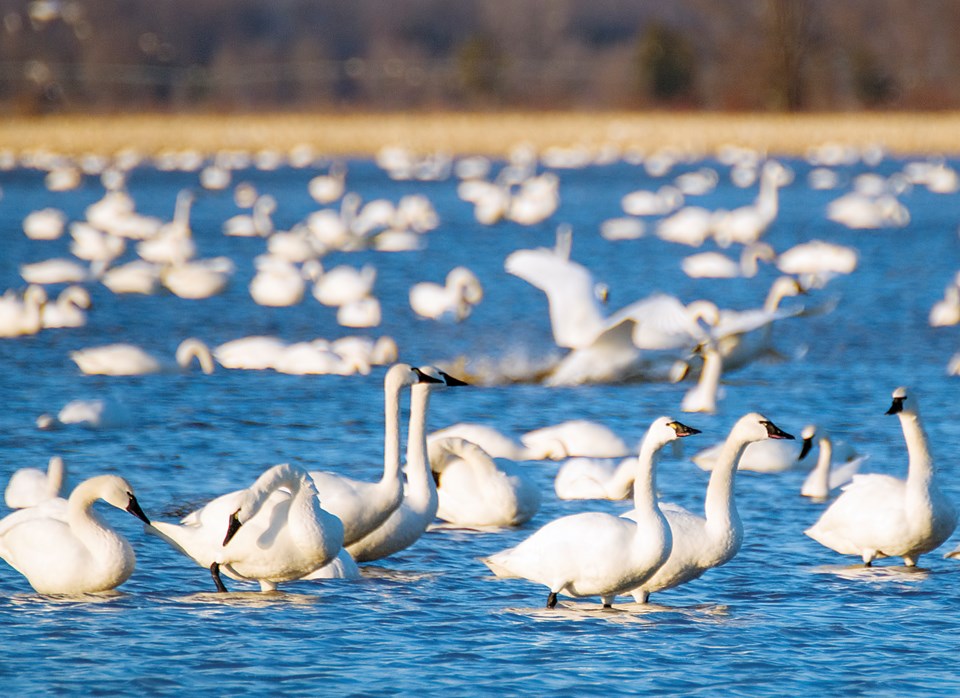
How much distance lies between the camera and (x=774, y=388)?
1329cm

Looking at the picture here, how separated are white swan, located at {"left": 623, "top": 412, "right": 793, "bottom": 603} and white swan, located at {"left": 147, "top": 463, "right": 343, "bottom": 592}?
1.23 meters

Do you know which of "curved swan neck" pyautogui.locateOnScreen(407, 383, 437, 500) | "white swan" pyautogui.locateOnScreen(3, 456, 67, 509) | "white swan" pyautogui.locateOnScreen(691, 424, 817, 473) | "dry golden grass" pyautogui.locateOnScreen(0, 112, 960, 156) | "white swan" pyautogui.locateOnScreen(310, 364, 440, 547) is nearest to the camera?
"white swan" pyautogui.locateOnScreen(310, 364, 440, 547)

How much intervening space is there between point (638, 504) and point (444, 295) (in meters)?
10.6

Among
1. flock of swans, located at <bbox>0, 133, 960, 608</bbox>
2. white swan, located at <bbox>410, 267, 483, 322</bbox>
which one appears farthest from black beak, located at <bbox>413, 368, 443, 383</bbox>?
white swan, located at <bbox>410, 267, 483, 322</bbox>

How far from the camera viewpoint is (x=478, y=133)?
145ft

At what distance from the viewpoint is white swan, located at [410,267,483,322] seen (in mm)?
17156

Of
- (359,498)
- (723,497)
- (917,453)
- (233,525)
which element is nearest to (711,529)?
(723,497)

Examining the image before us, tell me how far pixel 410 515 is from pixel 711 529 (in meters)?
1.40

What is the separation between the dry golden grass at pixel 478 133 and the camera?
41562mm

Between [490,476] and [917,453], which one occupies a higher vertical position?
[917,453]

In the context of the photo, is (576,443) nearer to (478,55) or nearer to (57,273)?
(57,273)

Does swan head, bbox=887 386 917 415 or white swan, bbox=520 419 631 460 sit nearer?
swan head, bbox=887 386 917 415

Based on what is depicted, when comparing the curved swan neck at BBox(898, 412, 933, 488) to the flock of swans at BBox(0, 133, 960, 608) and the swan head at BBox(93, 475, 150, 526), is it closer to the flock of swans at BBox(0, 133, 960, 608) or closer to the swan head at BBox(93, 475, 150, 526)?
the flock of swans at BBox(0, 133, 960, 608)

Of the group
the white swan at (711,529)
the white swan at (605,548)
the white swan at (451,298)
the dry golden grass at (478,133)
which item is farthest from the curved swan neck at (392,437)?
the dry golden grass at (478,133)
